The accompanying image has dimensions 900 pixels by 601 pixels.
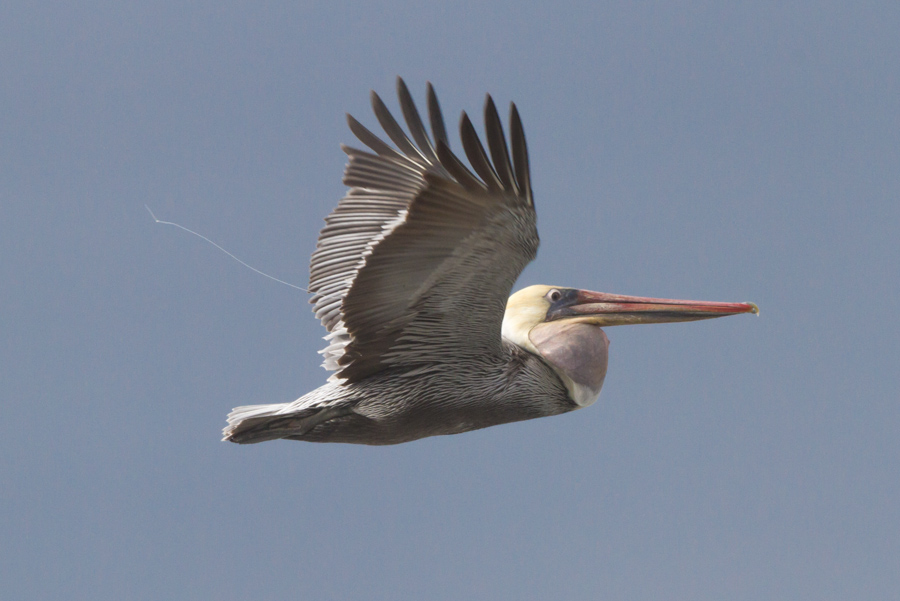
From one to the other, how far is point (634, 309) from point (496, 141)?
2313 mm

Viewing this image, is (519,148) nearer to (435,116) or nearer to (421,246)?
(421,246)

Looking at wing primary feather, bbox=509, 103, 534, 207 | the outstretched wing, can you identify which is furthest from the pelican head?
wing primary feather, bbox=509, 103, 534, 207

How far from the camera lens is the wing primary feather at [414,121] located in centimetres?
693

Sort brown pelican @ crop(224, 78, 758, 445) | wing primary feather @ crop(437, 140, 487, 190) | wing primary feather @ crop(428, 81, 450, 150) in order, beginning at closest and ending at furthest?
1. wing primary feather @ crop(437, 140, 487, 190)
2. brown pelican @ crop(224, 78, 758, 445)
3. wing primary feather @ crop(428, 81, 450, 150)

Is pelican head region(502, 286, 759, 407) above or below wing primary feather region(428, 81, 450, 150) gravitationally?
below

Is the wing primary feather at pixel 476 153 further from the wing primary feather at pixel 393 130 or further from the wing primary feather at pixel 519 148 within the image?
the wing primary feather at pixel 393 130

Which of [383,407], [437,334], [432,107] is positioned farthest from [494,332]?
[432,107]

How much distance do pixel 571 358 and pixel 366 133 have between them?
186 cm

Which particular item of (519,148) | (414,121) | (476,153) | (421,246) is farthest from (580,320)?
(476,153)

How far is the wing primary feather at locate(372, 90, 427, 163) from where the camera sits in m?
7.24

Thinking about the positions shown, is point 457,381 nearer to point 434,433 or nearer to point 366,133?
point 434,433

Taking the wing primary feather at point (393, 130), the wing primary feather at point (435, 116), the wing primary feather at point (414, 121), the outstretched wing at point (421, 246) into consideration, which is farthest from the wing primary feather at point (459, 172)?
the wing primary feather at point (393, 130)

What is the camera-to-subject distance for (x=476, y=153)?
5633mm

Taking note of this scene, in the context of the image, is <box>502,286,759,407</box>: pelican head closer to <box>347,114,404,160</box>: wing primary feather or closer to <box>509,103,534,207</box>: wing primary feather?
<box>347,114,404,160</box>: wing primary feather
